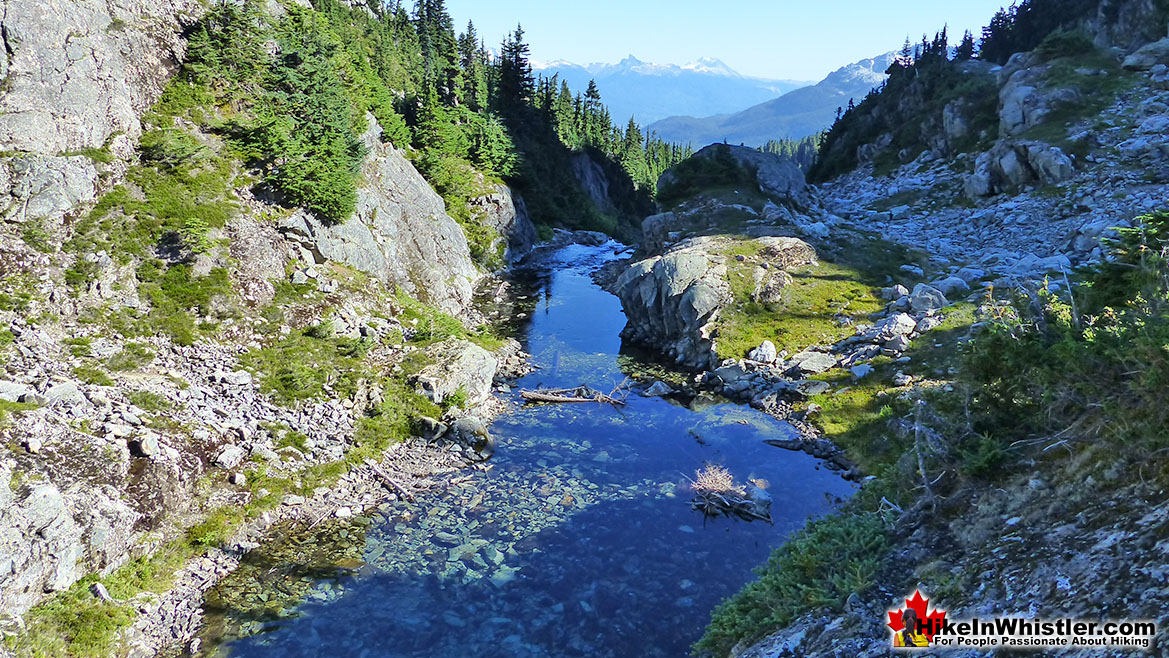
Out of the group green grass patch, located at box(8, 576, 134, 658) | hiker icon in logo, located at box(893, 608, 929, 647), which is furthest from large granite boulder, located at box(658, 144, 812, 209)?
green grass patch, located at box(8, 576, 134, 658)

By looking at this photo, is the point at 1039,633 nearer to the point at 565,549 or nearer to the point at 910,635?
the point at 910,635

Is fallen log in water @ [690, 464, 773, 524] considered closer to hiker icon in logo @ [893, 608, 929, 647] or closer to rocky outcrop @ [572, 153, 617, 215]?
hiker icon in logo @ [893, 608, 929, 647]

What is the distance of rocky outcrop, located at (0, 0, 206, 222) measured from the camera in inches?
982

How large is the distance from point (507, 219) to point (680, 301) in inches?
1376

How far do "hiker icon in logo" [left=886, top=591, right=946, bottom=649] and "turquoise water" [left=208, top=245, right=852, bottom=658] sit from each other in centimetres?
667

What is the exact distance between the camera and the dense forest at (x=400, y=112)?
35344 millimetres

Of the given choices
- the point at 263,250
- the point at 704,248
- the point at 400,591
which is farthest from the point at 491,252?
the point at 400,591

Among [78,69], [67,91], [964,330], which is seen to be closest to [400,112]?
[78,69]

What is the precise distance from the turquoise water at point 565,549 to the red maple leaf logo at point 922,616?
657cm

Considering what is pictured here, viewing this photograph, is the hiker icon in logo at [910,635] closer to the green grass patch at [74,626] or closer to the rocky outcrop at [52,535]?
the green grass patch at [74,626]

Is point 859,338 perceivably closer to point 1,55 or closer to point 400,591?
point 400,591

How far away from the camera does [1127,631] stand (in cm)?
791

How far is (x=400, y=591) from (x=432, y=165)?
5047 cm

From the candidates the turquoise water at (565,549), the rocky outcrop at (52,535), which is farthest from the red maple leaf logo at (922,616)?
the rocky outcrop at (52,535)
